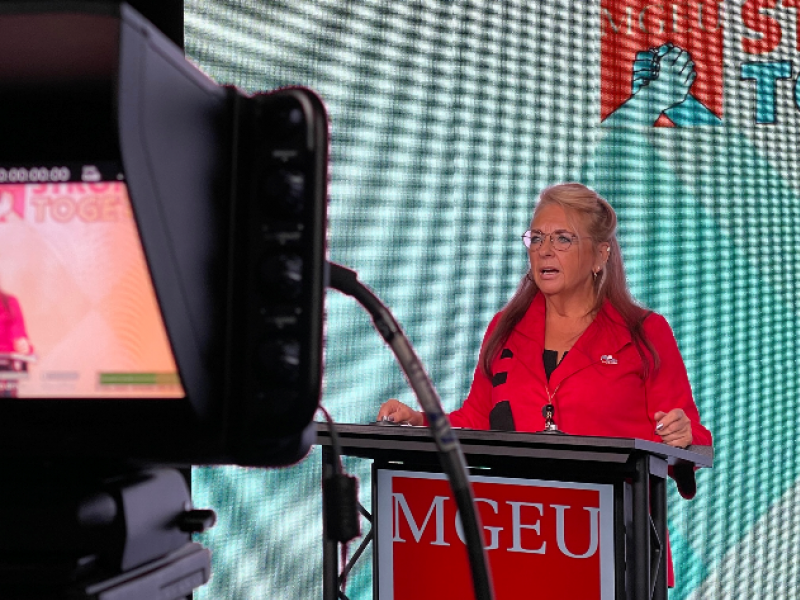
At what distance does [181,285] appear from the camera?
46 cm

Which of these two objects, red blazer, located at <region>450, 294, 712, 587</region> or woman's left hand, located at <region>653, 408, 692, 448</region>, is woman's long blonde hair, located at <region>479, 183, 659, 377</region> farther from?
woman's left hand, located at <region>653, 408, 692, 448</region>

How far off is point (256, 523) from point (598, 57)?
7.30ft

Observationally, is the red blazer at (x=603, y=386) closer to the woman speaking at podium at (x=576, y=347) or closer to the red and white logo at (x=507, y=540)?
the woman speaking at podium at (x=576, y=347)

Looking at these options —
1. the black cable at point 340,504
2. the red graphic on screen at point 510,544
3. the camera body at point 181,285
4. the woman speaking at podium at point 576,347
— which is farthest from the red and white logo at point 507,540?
the camera body at point 181,285

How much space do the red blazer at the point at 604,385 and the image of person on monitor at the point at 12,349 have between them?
1.67 m

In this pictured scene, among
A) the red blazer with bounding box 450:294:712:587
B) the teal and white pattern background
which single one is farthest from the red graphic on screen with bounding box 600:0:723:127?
the red blazer with bounding box 450:294:712:587

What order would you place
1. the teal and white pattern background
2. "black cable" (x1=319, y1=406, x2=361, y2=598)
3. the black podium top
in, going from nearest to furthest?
"black cable" (x1=319, y1=406, x2=361, y2=598), the black podium top, the teal and white pattern background

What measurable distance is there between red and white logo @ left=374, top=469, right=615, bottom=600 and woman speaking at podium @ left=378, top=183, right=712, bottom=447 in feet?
1.78

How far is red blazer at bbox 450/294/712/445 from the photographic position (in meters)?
2.00

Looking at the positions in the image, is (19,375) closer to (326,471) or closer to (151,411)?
(151,411)

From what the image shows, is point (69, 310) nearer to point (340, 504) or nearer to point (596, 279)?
point (340, 504)

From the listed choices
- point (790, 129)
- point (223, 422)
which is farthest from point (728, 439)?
point (223, 422)

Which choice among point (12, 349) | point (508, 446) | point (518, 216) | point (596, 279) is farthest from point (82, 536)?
point (518, 216)

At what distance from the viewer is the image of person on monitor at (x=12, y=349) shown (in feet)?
1.57
